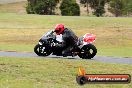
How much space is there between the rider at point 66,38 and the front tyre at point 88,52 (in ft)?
1.62

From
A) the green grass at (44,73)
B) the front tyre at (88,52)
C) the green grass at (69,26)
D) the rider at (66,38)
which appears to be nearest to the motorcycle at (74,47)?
the front tyre at (88,52)

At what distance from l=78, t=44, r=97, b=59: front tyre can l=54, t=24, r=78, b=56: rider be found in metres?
0.49

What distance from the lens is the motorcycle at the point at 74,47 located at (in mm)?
20375

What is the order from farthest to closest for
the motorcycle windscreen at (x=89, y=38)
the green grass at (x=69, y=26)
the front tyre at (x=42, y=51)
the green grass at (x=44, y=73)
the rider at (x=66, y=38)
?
the green grass at (x=69, y=26) → the front tyre at (x=42, y=51) → the rider at (x=66, y=38) → the motorcycle windscreen at (x=89, y=38) → the green grass at (x=44, y=73)

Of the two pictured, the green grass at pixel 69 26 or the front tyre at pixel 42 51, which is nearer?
the front tyre at pixel 42 51

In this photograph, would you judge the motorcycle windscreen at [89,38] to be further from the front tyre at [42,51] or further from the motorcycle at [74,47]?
the front tyre at [42,51]

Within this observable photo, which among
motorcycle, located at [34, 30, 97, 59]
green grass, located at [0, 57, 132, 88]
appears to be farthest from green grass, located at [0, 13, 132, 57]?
green grass, located at [0, 57, 132, 88]

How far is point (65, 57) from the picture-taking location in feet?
69.7

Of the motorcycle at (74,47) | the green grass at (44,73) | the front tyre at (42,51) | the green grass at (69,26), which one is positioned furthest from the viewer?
the green grass at (69,26)

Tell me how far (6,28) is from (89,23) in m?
10.8

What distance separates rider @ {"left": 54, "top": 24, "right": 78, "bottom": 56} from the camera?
2055cm

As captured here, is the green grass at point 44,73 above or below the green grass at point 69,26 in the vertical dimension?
above

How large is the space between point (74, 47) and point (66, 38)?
0.56 metres

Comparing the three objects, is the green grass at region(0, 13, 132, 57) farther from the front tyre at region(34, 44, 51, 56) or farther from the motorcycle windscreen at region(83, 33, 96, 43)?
the motorcycle windscreen at region(83, 33, 96, 43)
